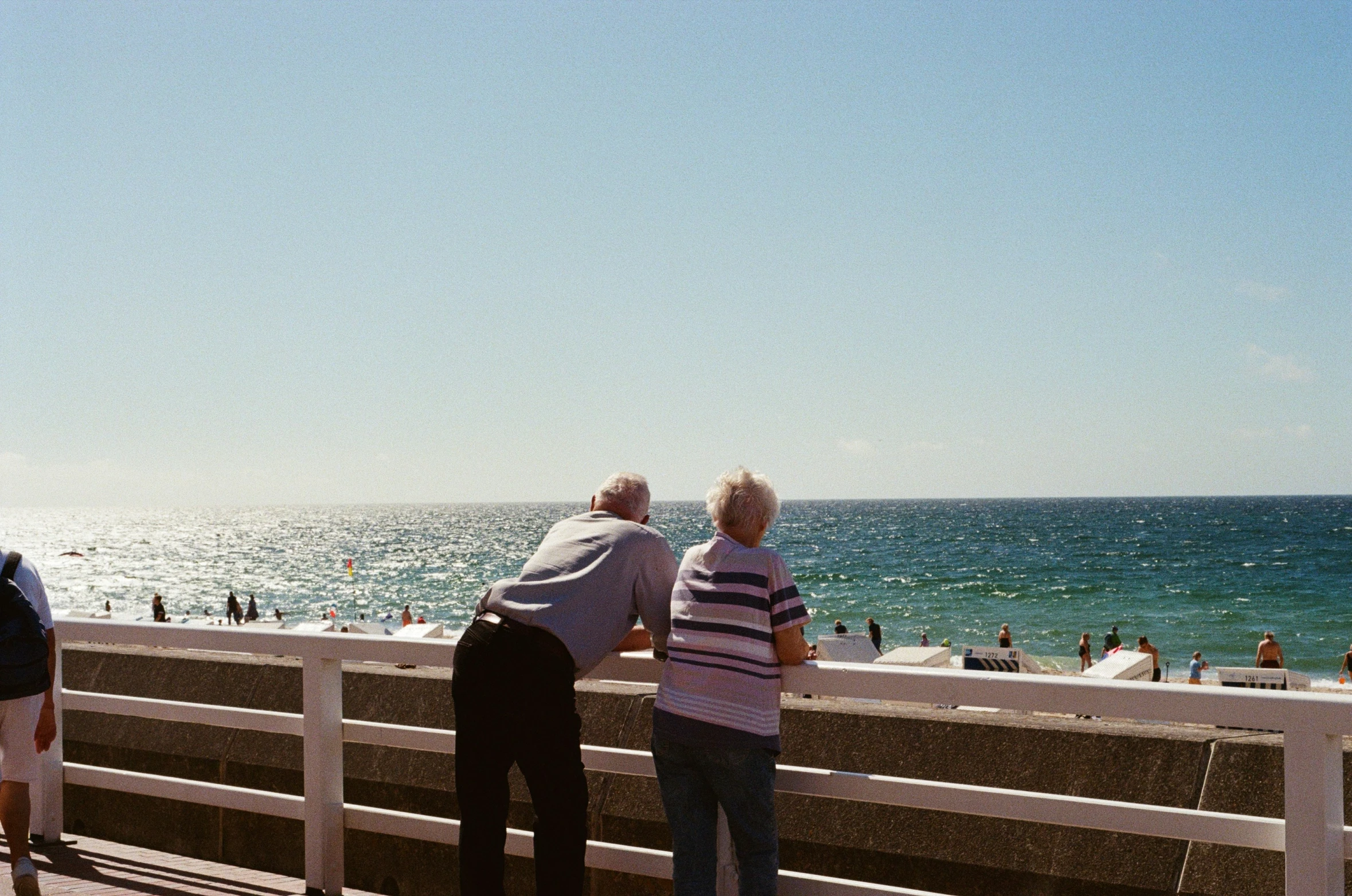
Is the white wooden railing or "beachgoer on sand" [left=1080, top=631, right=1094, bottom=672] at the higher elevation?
the white wooden railing

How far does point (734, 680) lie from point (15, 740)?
2841mm

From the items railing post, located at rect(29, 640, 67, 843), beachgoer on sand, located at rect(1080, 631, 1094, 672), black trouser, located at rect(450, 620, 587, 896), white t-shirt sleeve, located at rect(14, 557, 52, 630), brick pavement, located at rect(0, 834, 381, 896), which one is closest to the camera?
black trouser, located at rect(450, 620, 587, 896)

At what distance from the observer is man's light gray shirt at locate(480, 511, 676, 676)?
3834 mm

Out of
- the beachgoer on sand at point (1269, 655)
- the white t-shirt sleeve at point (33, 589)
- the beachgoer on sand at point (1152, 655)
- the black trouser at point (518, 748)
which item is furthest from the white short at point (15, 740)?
the beachgoer on sand at point (1269, 655)

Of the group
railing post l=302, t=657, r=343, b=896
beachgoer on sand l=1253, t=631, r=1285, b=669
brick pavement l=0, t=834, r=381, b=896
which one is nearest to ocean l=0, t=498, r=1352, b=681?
beachgoer on sand l=1253, t=631, r=1285, b=669

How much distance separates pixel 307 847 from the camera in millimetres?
4875

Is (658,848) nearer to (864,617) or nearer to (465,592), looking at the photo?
(864,617)

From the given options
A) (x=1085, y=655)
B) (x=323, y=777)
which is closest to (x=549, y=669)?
(x=323, y=777)

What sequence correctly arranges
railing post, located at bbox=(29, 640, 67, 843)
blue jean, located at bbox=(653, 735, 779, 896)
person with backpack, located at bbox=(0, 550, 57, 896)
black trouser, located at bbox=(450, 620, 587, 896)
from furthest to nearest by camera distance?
railing post, located at bbox=(29, 640, 67, 843) < person with backpack, located at bbox=(0, 550, 57, 896) < black trouser, located at bbox=(450, 620, 587, 896) < blue jean, located at bbox=(653, 735, 779, 896)

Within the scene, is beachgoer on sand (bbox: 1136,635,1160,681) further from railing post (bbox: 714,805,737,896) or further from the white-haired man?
the white-haired man

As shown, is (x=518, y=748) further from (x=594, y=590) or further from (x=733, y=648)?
(x=733, y=648)

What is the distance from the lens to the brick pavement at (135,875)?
4.95 m

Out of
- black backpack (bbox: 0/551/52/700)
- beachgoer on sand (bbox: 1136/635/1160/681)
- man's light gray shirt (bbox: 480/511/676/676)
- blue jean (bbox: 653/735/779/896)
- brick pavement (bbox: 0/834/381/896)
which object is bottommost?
beachgoer on sand (bbox: 1136/635/1160/681)

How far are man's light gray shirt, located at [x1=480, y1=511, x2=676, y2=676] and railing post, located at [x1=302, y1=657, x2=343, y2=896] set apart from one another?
1254mm
